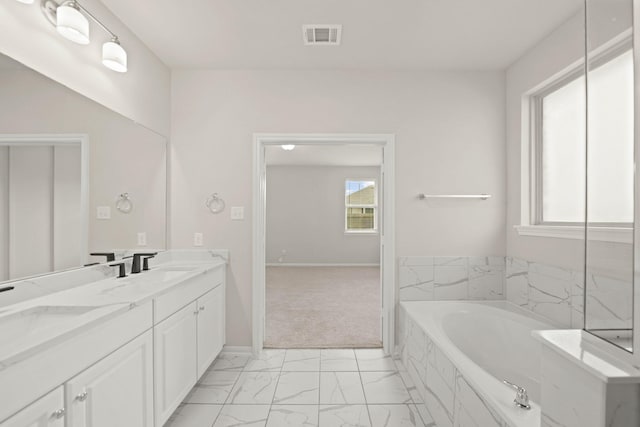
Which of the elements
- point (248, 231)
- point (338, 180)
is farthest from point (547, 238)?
point (338, 180)

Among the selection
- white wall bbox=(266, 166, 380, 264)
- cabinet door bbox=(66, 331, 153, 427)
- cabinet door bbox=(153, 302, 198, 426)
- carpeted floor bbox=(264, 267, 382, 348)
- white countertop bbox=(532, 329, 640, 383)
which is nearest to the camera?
white countertop bbox=(532, 329, 640, 383)

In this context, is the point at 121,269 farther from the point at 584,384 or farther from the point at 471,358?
the point at 471,358

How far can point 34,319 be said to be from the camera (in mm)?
1389

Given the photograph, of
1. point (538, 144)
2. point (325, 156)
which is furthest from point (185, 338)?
point (325, 156)

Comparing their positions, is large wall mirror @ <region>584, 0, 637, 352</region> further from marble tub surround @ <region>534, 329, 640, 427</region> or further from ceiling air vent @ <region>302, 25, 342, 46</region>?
ceiling air vent @ <region>302, 25, 342, 46</region>

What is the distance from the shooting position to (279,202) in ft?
25.8

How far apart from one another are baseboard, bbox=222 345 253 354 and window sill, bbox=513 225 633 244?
8.43ft

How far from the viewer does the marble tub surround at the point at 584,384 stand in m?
0.76

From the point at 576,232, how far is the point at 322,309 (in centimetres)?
297

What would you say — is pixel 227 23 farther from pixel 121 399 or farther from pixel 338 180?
pixel 338 180

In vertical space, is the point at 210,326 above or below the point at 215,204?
below

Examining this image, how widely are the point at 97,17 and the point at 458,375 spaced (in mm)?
2969

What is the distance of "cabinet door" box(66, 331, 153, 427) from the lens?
46.3 inches

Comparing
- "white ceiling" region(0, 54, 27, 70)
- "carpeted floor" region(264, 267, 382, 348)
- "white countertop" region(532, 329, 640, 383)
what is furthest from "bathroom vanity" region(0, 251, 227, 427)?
"white countertop" region(532, 329, 640, 383)
